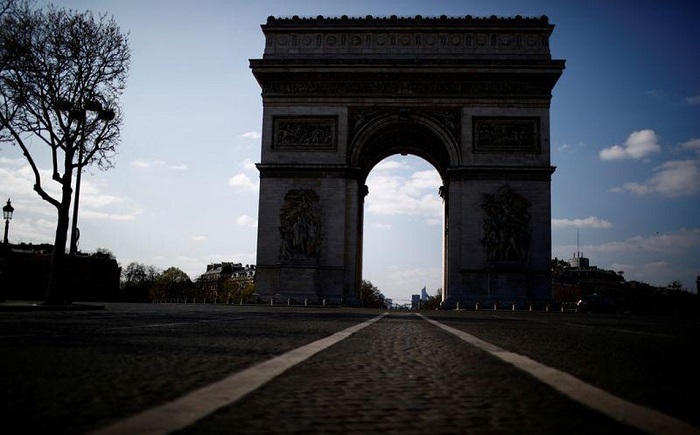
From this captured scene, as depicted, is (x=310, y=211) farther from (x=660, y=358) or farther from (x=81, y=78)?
(x=660, y=358)

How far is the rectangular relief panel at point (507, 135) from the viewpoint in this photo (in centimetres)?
3116

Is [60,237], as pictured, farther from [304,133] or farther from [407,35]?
[407,35]

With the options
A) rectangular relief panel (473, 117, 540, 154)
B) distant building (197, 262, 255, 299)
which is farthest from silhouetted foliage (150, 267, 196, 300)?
rectangular relief panel (473, 117, 540, 154)

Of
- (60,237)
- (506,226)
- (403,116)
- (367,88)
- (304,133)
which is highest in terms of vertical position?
(367,88)

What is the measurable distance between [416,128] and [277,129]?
753 centimetres

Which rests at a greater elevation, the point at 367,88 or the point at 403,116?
the point at 367,88

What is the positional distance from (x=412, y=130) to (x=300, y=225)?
8540 mm

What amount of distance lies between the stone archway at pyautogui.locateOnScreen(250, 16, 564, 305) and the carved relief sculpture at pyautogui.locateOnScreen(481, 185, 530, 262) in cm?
5

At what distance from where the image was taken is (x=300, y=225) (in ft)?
101

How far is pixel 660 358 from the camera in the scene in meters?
3.31

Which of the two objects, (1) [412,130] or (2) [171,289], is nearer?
(1) [412,130]

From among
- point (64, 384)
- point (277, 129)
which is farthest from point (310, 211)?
point (64, 384)

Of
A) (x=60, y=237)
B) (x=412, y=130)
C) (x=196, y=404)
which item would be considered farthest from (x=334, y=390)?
(x=412, y=130)

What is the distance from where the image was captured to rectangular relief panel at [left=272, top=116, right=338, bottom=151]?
3198cm
